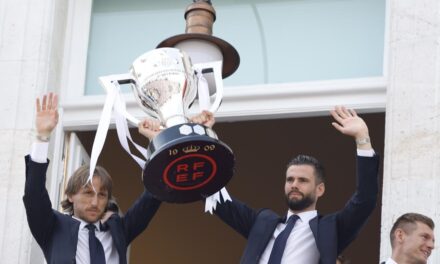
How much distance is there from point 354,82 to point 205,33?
1387 millimetres

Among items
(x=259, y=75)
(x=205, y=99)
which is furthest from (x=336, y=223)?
(x=259, y=75)

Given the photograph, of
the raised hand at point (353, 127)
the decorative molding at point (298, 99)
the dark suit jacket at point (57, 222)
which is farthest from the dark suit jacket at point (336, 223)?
the decorative molding at point (298, 99)

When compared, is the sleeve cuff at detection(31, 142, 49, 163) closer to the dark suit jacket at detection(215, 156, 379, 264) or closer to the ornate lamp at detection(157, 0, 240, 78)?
the ornate lamp at detection(157, 0, 240, 78)

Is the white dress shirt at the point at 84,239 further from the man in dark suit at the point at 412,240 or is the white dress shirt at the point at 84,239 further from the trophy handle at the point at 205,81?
the man in dark suit at the point at 412,240

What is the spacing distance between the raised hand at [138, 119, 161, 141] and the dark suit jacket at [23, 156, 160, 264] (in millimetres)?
350

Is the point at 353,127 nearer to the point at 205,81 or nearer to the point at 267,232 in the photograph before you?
the point at 267,232

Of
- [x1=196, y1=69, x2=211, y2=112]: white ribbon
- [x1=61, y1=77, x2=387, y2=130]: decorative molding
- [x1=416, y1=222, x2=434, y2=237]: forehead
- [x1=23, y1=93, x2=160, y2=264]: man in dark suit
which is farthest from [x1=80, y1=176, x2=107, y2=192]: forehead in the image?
[x1=61, y1=77, x2=387, y2=130]: decorative molding

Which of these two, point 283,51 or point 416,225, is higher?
point 283,51

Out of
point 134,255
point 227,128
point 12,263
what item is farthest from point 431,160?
point 134,255

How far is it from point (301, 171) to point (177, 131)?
73 centimetres

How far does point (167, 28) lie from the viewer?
785 cm

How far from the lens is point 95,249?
589 centimetres

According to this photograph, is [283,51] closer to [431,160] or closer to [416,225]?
[431,160]

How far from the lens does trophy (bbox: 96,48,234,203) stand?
551cm
